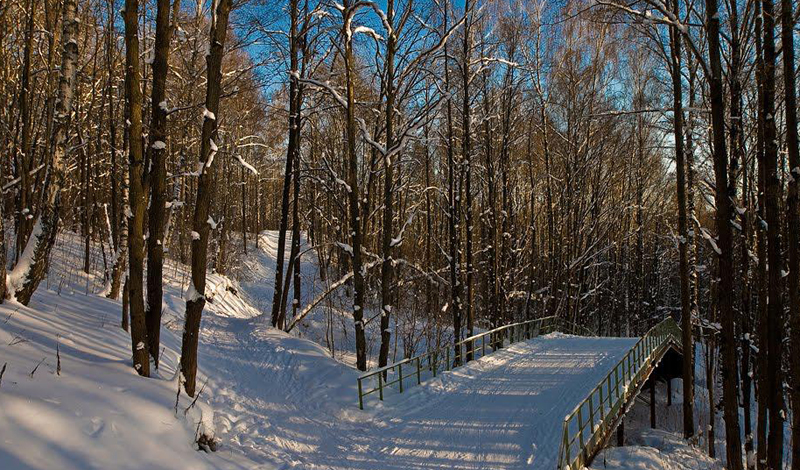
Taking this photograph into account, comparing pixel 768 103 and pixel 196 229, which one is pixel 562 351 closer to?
pixel 768 103

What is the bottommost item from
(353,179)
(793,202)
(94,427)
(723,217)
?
(94,427)

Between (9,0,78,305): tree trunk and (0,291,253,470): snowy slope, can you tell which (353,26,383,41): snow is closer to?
(9,0,78,305): tree trunk

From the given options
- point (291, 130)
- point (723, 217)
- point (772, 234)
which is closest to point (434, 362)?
point (723, 217)

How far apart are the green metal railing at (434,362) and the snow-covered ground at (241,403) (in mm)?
450

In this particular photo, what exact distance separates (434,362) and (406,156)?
379 inches

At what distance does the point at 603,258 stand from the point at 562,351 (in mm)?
18223

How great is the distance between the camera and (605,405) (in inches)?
451

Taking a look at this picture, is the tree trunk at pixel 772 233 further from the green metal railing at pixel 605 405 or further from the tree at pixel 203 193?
the tree at pixel 203 193

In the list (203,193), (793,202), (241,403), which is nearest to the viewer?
(203,193)

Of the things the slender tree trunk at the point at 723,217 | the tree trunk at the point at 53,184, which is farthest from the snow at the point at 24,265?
the slender tree trunk at the point at 723,217

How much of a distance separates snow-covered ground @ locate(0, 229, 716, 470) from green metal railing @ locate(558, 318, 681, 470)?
0.43 m

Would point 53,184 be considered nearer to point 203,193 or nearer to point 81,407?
point 203,193

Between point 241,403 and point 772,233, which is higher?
point 772,233

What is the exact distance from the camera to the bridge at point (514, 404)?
27.1 ft
